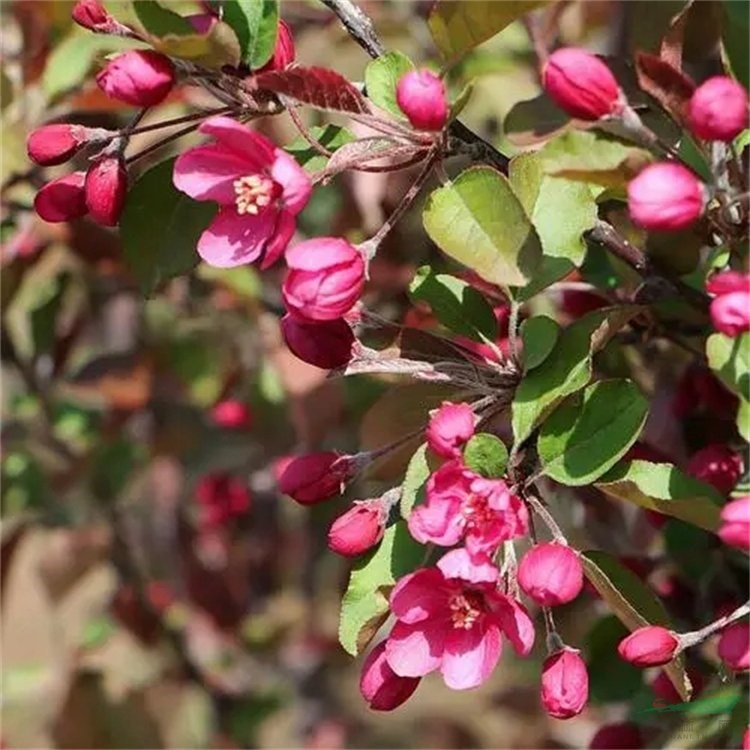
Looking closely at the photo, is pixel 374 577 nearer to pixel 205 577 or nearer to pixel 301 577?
pixel 205 577

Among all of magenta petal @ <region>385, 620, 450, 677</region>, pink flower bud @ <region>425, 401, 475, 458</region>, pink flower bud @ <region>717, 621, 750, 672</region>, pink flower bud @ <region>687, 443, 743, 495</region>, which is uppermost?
pink flower bud @ <region>425, 401, 475, 458</region>

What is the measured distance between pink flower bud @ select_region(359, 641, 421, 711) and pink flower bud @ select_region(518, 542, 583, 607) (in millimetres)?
121

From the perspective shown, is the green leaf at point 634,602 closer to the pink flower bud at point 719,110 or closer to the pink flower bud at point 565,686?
the pink flower bud at point 565,686

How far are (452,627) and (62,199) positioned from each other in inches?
15.8

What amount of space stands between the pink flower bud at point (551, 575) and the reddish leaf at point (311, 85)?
0.31 metres

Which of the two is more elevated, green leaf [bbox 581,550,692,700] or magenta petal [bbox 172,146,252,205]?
magenta petal [bbox 172,146,252,205]

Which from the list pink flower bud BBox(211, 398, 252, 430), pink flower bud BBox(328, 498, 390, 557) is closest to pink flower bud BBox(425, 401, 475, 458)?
pink flower bud BBox(328, 498, 390, 557)

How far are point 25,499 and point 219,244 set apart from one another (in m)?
1.20

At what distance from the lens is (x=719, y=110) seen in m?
0.83

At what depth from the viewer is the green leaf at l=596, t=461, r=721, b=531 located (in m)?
0.94

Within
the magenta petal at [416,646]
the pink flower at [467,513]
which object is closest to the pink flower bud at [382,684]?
the magenta petal at [416,646]

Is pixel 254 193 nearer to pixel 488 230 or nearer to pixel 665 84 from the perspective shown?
pixel 488 230

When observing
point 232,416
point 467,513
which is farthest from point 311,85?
point 232,416

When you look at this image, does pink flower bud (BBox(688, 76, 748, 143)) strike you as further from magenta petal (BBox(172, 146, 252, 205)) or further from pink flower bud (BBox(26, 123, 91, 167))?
pink flower bud (BBox(26, 123, 91, 167))
